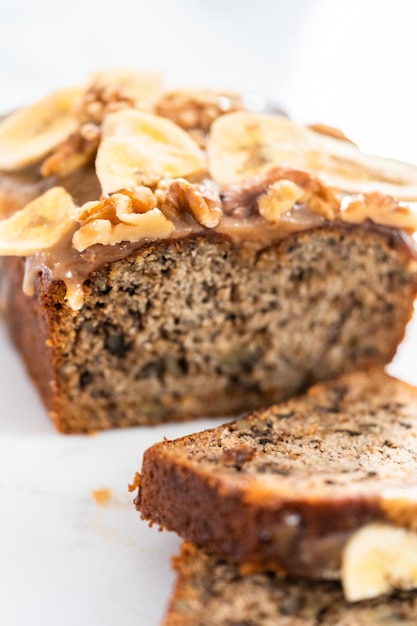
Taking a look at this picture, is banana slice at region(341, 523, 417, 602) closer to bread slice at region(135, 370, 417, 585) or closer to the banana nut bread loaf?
bread slice at region(135, 370, 417, 585)

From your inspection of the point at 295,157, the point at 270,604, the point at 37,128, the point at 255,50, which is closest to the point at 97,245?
the point at 295,157

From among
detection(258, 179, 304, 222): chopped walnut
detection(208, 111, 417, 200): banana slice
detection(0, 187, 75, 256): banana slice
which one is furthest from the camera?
detection(208, 111, 417, 200): banana slice

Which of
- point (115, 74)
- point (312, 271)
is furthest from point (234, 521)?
point (115, 74)

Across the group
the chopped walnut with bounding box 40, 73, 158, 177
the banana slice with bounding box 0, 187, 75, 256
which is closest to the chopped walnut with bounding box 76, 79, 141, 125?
the chopped walnut with bounding box 40, 73, 158, 177

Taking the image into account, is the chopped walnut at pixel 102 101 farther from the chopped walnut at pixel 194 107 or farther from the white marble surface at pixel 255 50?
the white marble surface at pixel 255 50

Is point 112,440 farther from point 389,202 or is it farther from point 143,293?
point 389,202

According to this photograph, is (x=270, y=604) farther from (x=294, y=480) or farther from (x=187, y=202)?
(x=187, y=202)

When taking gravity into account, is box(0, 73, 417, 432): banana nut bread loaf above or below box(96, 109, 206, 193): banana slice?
below
